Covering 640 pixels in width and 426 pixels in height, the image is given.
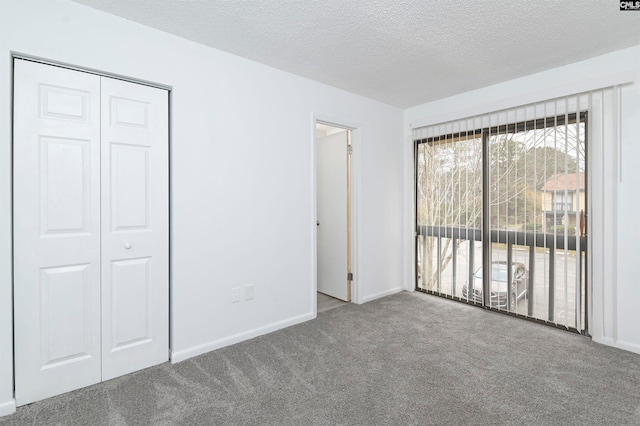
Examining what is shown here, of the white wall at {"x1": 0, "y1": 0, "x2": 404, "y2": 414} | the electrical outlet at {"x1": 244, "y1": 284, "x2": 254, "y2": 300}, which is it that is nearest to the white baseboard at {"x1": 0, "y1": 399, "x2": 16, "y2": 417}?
the white wall at {"x1": 0, "y1": 0, "x2": 404, "y2": 414}

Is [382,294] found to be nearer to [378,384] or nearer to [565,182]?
[378,384]

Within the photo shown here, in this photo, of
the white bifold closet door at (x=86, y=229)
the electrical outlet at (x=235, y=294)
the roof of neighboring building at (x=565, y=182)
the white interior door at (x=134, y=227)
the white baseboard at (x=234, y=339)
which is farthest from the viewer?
the roof of neighboring building at (x=565, y=182)

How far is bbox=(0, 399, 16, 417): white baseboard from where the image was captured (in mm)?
1769

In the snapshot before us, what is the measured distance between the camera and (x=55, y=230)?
6.46ft

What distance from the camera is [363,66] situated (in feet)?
9.48

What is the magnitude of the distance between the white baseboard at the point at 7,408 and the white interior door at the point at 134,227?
1.46 ft

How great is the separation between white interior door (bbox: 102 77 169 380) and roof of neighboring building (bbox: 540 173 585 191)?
340cm

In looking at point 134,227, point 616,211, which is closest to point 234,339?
point 134,227

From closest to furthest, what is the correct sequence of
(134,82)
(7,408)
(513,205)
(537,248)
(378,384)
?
(7,408)
(378,384)
(134,82)
(537,248)
(513,205)

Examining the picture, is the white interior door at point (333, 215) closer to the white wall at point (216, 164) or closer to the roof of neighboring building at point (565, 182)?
the white wall at point (216, 164)

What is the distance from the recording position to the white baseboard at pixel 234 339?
240 centimetres

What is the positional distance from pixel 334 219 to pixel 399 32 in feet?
7.46

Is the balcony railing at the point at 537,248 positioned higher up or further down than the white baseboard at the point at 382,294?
higher up

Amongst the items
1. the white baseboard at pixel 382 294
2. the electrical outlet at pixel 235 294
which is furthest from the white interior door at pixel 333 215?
the electrical outlet at pixel 235 294
